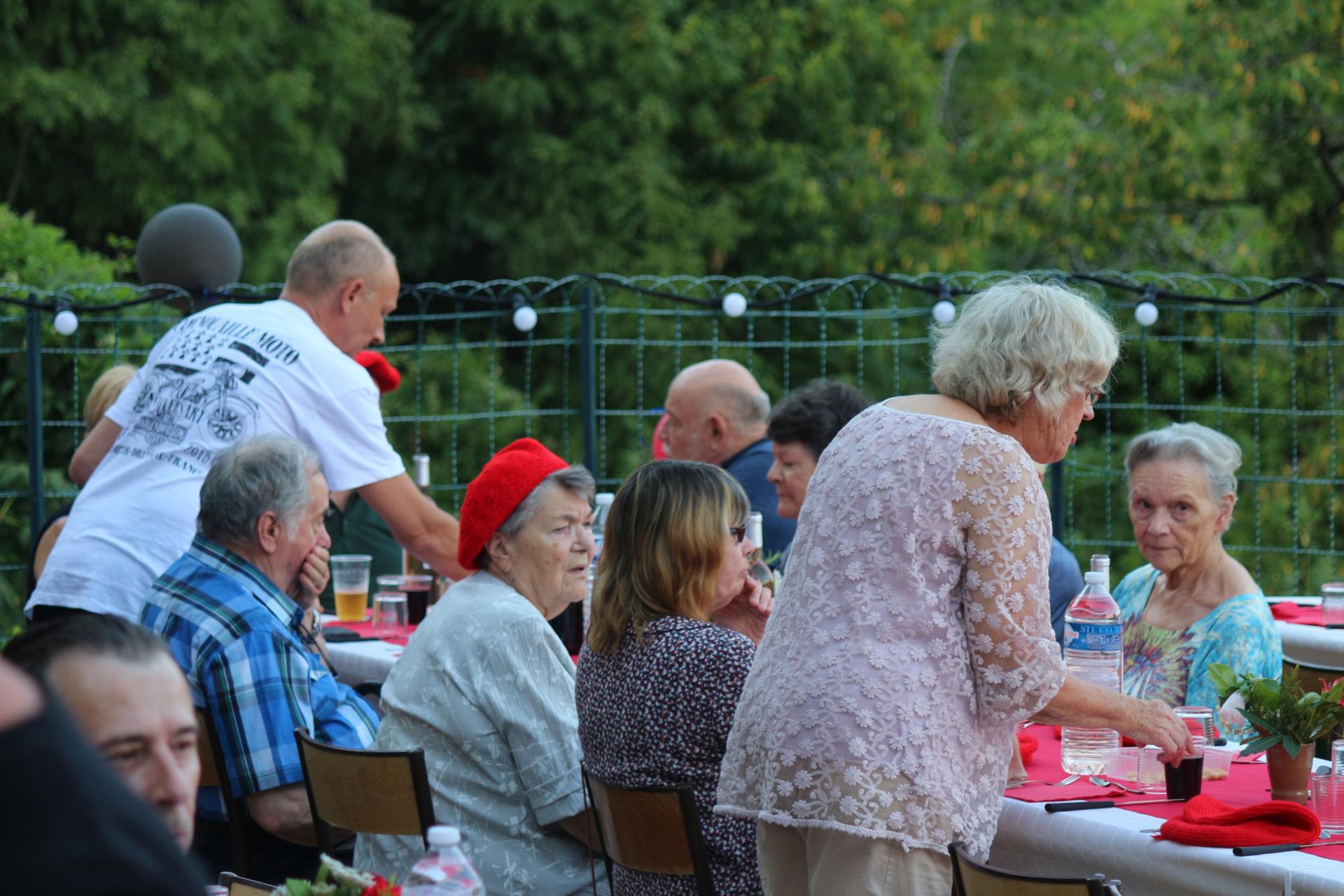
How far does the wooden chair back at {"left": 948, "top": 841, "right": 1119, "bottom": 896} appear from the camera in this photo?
2.00m

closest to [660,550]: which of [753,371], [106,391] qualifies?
[106,391]

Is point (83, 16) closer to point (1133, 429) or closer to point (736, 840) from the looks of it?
point (1133, 429)

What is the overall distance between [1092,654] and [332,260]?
2.33 metres

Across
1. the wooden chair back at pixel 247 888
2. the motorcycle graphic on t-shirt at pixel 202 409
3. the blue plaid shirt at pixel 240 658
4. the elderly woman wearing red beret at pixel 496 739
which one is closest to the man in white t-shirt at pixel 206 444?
the motorcycle graphic on t-shirt at pixel 202 409

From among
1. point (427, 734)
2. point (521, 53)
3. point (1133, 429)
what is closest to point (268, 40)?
point (521, 53)

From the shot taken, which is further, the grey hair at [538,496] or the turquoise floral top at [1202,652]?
the turquoise floral top at [1202,652]

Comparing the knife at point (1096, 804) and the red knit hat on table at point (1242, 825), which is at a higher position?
the red knit hat on table at point (1242, 825)

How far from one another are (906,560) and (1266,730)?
79cm

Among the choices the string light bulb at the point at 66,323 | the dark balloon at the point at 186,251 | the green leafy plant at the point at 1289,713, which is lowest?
the green leafy plant at the point at 1289,713

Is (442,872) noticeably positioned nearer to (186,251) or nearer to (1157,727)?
(1157,727)

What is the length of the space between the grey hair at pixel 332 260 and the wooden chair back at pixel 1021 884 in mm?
2687

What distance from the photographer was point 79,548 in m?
3.83

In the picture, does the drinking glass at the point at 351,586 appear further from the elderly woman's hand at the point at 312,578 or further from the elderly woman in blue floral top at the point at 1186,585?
the elderly woman in blue floral top at the point at 1186,585

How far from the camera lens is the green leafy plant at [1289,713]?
255 cm
